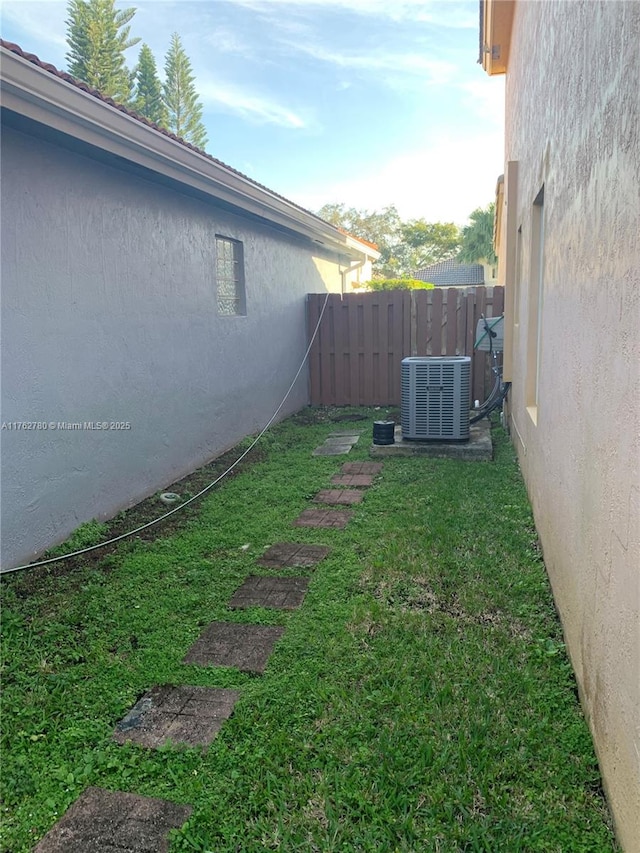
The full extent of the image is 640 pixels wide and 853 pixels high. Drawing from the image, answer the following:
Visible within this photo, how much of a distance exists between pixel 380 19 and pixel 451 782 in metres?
10.7

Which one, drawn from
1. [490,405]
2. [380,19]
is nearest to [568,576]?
[490,405]

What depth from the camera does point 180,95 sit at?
32.1m

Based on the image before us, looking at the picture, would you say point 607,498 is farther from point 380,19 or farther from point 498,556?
point 380,19

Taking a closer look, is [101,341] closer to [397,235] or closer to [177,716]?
[177,716]

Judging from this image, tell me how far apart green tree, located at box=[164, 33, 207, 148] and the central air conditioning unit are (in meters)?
30.5

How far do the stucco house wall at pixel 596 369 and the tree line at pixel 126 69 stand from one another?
1052 inches

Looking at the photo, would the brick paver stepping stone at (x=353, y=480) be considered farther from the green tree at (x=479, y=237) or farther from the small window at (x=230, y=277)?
the green tree at (x=479, y=237)

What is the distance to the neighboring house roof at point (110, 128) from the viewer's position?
3.20 metres

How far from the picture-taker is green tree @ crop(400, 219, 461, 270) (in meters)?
57.5

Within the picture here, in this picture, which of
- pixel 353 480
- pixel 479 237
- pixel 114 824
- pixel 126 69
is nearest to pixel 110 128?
pixel 353 480

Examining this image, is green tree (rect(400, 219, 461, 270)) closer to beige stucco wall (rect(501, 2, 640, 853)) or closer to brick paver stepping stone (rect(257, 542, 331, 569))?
brick paver stepping stone (rect(257, 542, 331, 569))

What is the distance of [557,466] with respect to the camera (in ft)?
9.46

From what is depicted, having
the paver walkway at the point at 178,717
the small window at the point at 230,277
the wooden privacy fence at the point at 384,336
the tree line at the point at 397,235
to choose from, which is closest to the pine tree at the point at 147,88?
the tree line at the point at 397,235

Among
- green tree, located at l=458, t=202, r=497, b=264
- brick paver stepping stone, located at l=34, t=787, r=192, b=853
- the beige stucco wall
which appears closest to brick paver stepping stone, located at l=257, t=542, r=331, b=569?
the beige stucco wall
